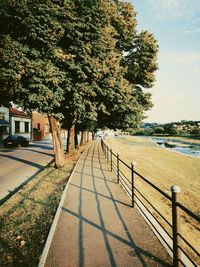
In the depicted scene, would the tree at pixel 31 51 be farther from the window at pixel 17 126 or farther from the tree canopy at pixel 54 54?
the window at pixel 17 126

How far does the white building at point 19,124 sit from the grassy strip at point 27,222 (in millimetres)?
31135

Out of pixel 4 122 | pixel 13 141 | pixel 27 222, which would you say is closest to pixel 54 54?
pixel 27 222

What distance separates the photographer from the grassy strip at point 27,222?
488cm

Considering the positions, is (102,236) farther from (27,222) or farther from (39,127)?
(39,127)

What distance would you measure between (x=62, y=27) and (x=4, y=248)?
920cm

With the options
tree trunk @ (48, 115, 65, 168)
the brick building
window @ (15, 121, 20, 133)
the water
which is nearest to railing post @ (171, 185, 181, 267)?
tree trunk @ (48, 115, 65, 168)

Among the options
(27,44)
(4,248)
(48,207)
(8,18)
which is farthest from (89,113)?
(4,248)

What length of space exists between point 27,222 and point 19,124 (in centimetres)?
3809

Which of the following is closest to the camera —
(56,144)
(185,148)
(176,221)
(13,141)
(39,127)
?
(176,221)

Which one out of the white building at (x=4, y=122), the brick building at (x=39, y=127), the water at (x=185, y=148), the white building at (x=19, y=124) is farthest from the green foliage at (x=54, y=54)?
the brick building at (x=39, y=127)

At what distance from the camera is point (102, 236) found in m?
5.34

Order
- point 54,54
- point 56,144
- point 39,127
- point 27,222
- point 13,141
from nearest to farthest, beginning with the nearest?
1. point 27,222
2. point 54,54
3. point 56,144
4. point 13,141
5. point 39,127

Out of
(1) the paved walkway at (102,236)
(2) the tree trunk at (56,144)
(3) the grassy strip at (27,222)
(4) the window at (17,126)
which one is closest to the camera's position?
(1) the paved walkway at (102,236)

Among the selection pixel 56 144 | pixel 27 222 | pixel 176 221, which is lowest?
pixel 27 222
